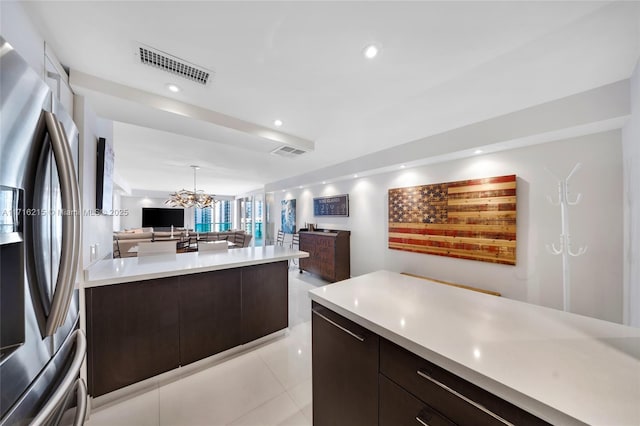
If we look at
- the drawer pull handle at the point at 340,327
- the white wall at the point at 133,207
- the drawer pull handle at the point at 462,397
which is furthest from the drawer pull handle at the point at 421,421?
the white wall at the point at 133,207

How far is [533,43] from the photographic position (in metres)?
1.44

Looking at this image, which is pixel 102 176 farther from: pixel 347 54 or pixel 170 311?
pixel 347 54

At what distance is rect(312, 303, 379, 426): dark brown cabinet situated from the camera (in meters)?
1.00

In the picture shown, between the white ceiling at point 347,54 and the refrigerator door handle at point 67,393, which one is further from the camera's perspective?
the white ceiling at point 347,54

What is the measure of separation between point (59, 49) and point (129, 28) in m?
0.60

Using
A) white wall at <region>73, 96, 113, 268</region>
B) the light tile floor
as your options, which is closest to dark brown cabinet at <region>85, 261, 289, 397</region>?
the light tile floor

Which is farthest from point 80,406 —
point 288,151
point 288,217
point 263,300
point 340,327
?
point 288,217

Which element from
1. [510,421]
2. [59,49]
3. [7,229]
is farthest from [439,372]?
[59,49]

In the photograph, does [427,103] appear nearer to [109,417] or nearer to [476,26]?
[476,26]

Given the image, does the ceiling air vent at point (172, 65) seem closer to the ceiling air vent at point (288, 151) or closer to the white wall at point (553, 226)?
the ceiling air vent at point (288, 151)

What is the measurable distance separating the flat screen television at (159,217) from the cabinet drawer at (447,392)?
10.9 m

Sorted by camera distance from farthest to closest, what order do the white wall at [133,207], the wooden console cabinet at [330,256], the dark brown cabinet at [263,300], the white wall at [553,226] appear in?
the white wall at [133,207] < the wooden console cabinet at [330,256] < the dark brown cabinet at [263,300] < the white wall at [553,226]

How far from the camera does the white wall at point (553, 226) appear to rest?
2.14 meters

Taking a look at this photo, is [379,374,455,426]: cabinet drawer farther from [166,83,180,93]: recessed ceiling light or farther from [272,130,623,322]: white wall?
[272,130,623,322]: white wall
